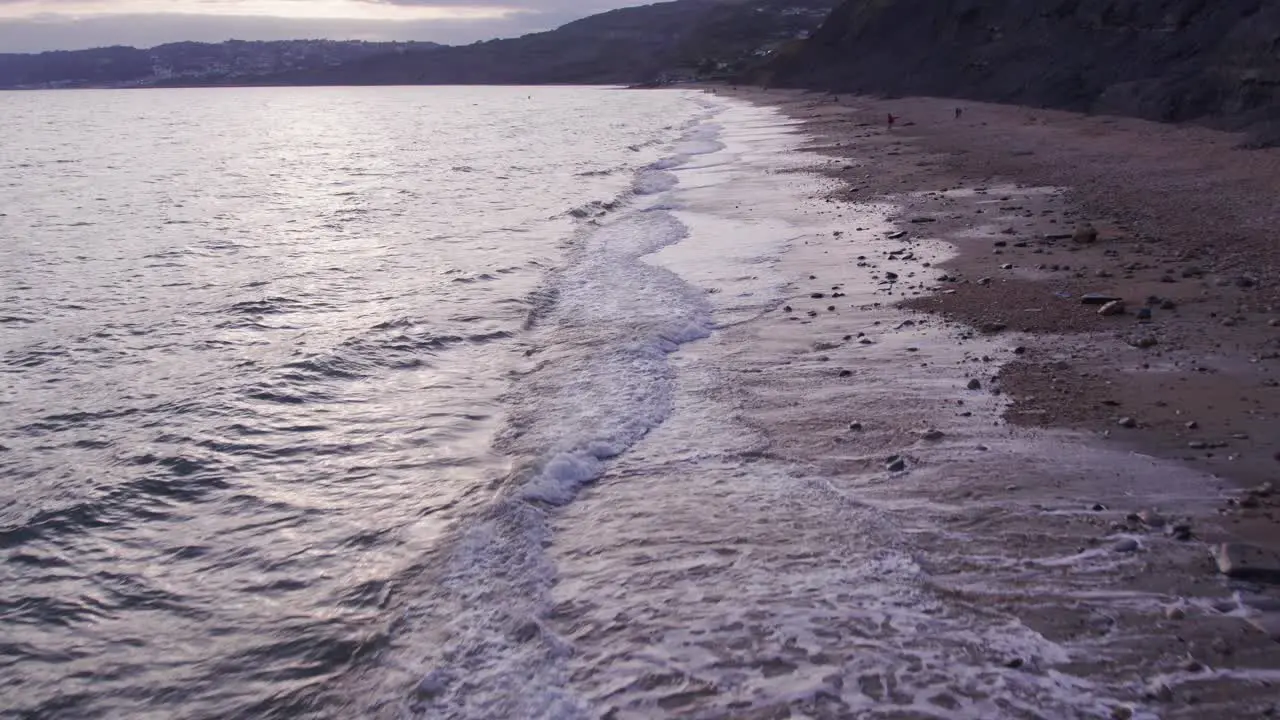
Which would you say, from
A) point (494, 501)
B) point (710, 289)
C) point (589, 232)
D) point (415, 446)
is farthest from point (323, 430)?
point (589, 232)

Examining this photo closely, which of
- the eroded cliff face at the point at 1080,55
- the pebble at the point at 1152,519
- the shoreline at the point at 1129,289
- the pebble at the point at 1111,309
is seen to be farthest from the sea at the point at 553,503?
the eroded cliff face at the point at 1080,55

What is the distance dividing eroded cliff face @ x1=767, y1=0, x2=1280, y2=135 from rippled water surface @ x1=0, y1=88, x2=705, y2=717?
17.5 m

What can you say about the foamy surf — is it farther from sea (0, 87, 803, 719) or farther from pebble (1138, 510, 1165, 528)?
pebble (1138, 510, 1165, 528)

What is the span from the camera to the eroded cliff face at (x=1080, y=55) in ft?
82.8

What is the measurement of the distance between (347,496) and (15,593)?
6.96 feet

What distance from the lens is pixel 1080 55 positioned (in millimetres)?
37406

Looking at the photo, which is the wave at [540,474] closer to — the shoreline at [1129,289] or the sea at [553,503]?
the sea at [553,503]

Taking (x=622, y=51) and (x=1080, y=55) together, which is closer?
(x=1080, y=55)

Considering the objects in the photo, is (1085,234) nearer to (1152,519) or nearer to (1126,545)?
(1152,519)

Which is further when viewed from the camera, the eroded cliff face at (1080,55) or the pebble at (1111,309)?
the eroded cliff face at (1080,55)

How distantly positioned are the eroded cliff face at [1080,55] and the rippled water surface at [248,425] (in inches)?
689

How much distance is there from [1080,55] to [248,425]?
126ft

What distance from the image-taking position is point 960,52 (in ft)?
167

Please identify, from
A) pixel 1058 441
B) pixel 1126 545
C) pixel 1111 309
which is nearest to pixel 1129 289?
pixel 1111 309
